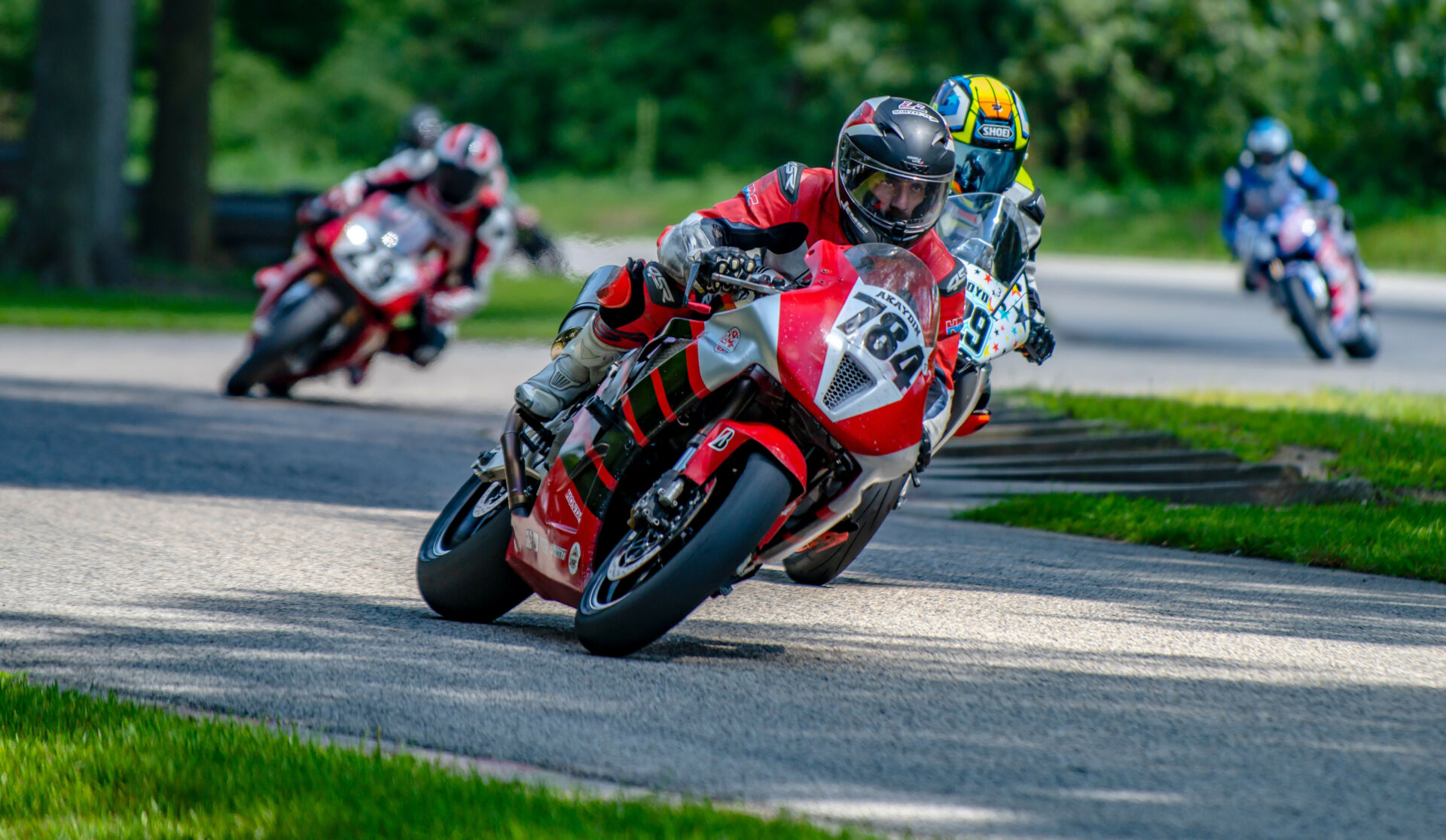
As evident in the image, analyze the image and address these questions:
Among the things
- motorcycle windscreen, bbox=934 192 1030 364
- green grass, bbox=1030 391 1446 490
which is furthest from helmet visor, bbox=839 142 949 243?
green grass, bbox=1030 391 1446 490

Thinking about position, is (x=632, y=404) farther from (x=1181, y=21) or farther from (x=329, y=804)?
(x=1181, y=21)

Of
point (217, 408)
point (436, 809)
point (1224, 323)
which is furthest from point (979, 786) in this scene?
point (1224, 323)

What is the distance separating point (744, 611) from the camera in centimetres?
575

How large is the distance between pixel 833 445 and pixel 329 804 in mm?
1880

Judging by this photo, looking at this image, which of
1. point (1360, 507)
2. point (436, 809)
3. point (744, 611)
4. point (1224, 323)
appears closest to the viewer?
point (436, 809)

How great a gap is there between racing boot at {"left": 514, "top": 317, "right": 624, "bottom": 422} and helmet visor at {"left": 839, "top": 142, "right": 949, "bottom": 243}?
35.2 inches

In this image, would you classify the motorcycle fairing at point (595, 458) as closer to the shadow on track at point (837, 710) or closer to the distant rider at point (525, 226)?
the shadow on track at point (837, 710)

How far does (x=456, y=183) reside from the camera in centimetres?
1168

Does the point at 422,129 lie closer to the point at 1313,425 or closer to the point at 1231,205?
the point at 1313,425

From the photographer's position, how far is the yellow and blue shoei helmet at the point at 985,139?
7598 millimetres

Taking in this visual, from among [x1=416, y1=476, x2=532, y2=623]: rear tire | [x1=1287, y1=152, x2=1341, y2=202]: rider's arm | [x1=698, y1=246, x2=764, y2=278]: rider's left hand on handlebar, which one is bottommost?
[x1=1287, y1=152, x2=1341, y2=202]: rider's arm

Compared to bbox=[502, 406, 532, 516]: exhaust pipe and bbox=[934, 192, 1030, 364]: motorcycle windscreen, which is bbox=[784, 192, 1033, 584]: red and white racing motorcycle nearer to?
bbox=[934, 192, 1030, 364]: motorcycle windscreen

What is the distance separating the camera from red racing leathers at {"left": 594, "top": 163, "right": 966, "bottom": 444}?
5266mm

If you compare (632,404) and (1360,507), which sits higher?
(632,404)
